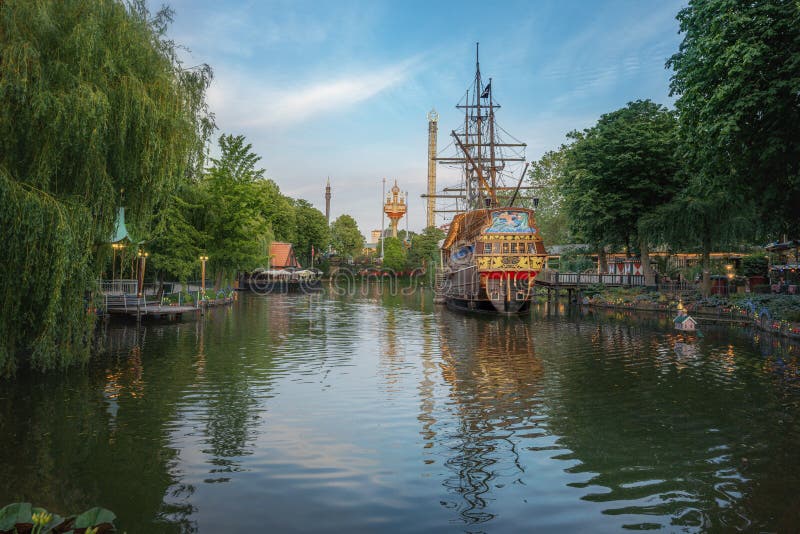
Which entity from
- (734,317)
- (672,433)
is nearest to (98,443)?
(672,433)

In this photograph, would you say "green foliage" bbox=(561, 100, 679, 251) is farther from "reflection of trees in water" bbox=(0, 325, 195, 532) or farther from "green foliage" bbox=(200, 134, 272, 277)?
"reflection of trees in water" bbox=(0, 325, 195, 532)

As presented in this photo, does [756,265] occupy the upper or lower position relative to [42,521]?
upper

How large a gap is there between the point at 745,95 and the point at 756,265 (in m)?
39.8

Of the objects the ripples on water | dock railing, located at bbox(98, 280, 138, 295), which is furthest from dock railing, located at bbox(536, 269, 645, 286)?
dock railing, located at bbox(98, 280, 138, 295)

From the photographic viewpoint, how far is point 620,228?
4750 centimetres

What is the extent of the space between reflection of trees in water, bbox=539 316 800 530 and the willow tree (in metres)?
11.5

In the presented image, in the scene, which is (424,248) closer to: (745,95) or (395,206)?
(395,206)

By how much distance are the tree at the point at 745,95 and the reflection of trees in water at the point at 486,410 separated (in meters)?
11.5

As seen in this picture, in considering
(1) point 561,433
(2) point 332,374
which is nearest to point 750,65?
(1) point 561,433

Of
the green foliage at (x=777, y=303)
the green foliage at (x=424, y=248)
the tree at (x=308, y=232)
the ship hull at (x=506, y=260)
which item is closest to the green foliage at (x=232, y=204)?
the ship hull at (x=506, y=260)

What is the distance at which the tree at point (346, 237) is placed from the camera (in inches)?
4749

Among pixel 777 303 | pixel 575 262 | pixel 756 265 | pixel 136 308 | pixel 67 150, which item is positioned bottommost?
pixel 136 308

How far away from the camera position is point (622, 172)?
4522 cm

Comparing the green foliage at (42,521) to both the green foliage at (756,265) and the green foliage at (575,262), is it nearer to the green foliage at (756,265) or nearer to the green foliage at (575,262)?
the green foliage at (756,265)
